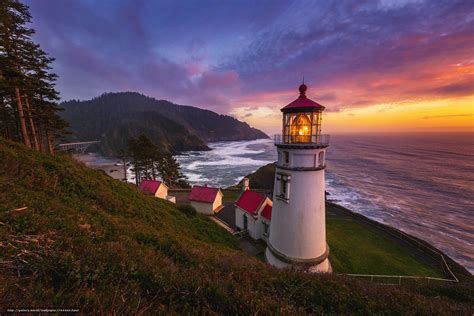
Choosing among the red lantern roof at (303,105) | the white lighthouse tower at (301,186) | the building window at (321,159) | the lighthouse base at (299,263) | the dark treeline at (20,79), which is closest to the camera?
the red lantern roof at (303,105)

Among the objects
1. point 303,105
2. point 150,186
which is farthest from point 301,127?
point 150,186

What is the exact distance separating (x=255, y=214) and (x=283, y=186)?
18.4ft

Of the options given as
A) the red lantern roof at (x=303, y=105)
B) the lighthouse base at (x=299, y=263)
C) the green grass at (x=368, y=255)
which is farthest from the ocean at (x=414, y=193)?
the red lantern roof at (x=303, y=105)

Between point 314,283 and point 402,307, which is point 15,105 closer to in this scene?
point 314,283

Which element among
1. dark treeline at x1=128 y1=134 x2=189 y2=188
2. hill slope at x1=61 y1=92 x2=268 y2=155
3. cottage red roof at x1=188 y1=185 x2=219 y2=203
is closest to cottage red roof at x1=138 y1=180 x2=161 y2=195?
cottage red roof at x1=188 y1=185 x2=219 y2=203

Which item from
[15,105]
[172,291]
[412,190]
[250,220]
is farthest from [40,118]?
[412,190]

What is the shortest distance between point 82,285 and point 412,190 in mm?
45446

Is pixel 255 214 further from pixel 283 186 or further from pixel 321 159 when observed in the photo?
pixel 321 159

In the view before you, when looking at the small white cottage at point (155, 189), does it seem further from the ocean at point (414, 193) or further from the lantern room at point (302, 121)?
the ocean at point (414, 193)

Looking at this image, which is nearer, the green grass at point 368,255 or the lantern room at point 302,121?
the lantern room at point 302,121

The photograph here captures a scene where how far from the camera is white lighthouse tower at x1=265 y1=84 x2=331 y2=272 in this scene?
8.17m

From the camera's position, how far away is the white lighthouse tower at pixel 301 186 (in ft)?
26.8

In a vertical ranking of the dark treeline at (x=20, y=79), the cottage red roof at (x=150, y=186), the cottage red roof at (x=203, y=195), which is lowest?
the cottage red roof at (x=203, y=195)

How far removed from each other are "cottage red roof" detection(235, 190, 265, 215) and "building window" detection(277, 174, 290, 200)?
17.3 feet
